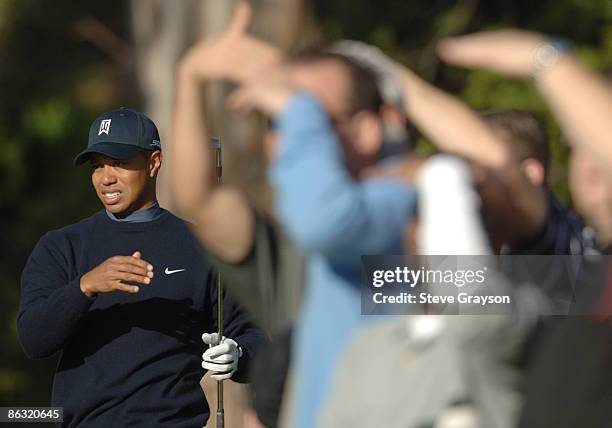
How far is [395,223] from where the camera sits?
3.06 m

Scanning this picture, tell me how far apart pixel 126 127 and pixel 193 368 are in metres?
0.72

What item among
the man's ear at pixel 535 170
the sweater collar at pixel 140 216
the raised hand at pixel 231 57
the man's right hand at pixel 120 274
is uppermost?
the raised hand at pixel 231 57

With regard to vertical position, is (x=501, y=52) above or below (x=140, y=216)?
above

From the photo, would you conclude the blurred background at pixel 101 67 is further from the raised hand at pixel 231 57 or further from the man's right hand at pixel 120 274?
the raised hand at pixel 231 57

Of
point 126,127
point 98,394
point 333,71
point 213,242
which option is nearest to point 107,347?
point 98,394

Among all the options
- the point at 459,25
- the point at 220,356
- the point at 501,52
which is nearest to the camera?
the point at 501,52

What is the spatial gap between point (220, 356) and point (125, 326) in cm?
28

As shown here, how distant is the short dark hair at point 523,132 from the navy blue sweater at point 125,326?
103 centimetres

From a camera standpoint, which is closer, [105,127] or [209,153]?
[209,153]

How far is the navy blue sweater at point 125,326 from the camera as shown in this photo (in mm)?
4293

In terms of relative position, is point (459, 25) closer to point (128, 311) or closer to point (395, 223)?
point (128, 311)

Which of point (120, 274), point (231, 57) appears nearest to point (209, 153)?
point (231, 57)

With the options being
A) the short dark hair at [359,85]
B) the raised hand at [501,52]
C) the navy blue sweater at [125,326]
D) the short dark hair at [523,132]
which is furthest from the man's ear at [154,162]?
the raised hand at [501,52]

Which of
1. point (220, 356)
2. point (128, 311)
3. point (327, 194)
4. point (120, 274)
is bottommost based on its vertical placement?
point (220, 356)
